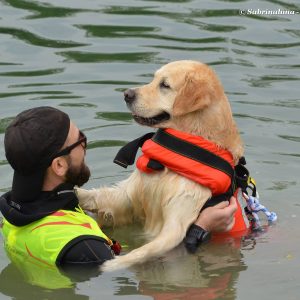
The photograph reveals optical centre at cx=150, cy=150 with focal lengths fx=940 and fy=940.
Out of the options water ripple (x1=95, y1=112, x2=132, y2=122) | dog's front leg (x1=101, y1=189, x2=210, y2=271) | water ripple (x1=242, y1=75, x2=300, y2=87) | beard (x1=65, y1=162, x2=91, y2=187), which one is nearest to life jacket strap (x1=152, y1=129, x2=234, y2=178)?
dog's front leg (x1=101, y1=189, x2=210, y2=271)

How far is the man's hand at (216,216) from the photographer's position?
682cm

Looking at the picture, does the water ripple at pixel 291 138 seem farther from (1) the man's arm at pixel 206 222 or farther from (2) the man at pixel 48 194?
(2) the man at pixel 48 194

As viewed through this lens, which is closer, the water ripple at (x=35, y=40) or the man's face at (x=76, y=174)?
the man's face at (x=76, y=174)

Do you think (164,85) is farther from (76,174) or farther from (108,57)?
(108,57)

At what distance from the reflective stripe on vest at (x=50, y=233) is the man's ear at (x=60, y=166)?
0.27 m

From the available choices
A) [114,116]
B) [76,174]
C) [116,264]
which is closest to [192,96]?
[76,174]

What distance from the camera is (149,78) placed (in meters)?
10.8

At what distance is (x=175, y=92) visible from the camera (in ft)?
22.5

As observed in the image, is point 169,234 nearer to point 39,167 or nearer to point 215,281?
point 215,281

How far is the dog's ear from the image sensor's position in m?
6.71

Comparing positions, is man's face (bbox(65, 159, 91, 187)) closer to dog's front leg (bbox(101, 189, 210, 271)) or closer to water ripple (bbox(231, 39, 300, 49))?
dog's front leg (bbox(101, 189, 210, 271))

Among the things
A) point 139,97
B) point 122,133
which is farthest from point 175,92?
point 122,133

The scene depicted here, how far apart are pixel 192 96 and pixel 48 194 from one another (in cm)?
123

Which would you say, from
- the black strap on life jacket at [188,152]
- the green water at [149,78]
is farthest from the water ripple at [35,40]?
the black strap on life jacket at [188,152]
